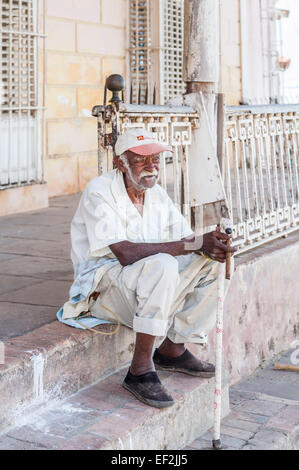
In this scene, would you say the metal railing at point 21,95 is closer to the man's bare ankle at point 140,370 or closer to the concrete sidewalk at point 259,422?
the concrete sidewalk at point 259,422

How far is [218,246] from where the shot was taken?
141 inches

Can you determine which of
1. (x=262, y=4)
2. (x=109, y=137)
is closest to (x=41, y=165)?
(x=109, y=137)

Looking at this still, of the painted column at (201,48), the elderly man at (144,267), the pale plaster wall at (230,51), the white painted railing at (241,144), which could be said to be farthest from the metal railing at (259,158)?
the pale plaster wall at (230,51)

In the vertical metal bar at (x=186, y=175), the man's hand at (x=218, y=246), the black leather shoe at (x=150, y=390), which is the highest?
the vertical metal bar at (x=186, y=175)

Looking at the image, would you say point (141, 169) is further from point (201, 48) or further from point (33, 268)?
point (33, 268)

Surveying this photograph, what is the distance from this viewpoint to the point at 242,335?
5.70m

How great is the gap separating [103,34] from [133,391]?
6802 millimetres

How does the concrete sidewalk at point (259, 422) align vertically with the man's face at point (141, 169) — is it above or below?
below

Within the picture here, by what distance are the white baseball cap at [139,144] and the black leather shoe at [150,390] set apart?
113cm

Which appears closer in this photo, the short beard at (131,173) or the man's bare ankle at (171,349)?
the short beard at (131,173)

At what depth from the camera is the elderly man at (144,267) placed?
3.53 meters

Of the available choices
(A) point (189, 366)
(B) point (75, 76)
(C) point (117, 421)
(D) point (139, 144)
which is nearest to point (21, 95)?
(B) point (75, 76)

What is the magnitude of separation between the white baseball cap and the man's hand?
533mm
